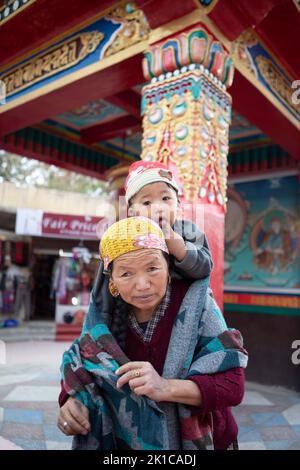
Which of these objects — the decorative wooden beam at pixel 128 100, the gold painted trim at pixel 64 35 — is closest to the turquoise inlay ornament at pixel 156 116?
the gold painted trim at pixel 64 35

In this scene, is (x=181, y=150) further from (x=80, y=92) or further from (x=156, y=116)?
(x=80, y=92)

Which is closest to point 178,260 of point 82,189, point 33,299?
point 33,299

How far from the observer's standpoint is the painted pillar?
7.67ft

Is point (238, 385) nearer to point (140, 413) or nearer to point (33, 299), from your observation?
point (140, 413)

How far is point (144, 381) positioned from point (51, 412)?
3197mm

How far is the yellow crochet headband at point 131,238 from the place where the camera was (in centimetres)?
121

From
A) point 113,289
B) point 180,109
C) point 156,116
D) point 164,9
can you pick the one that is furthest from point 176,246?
point 164,9

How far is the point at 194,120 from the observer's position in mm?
2350

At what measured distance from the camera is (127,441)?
1252 millimetres

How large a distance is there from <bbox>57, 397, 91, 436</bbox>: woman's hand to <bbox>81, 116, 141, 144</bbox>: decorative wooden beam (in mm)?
4102

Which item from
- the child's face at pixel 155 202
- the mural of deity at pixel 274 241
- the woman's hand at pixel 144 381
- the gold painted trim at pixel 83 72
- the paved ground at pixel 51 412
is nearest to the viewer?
the woman's hand at pixel 144 381

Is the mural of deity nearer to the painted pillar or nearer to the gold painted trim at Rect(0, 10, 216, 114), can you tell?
the painted pillar

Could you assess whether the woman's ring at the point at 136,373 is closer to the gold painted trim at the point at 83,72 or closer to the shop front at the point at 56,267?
the gold painted trim at the point at 83,72
